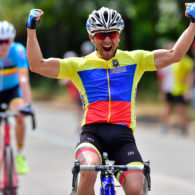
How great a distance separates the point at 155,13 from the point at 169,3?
11.4ft

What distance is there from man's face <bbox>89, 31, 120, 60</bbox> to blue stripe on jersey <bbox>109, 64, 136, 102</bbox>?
5.9 inches

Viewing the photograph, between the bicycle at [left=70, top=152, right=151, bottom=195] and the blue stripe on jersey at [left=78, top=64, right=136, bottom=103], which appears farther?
the blue stripe on jersey at [left=78, top=64, right=136, bottom=103]

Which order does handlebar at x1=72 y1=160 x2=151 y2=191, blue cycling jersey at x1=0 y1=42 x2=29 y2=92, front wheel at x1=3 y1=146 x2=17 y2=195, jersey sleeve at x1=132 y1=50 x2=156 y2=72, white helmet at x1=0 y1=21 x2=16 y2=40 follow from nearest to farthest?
handlebar at x1=72 y1=160 x2=151 y2=191, jersey sleeve at x1=132 y1=50 x2=156 y2=72, front wheel at x1=3 y1=146 x2=17 y2=195, white helmet at x1=0 y1=21 x2=16 y2=40, blue cycling jersey at x1=0 y1=42 x2=29 y2=92

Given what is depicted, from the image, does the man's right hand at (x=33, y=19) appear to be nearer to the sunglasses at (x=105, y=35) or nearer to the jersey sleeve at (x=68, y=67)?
the jersey sleeve at (x=68, y=67)

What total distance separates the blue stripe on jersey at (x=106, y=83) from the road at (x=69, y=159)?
129 inches

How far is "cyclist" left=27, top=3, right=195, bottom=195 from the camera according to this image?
4777 mm

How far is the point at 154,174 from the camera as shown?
30.9 feet

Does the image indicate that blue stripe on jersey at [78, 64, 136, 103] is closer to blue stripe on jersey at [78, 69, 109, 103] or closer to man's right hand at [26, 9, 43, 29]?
blue stripe on jersey at [78, 69, 109, 103]

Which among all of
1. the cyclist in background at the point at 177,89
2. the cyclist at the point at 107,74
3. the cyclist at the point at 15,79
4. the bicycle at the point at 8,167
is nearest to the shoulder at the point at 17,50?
the cyclist at the point at 15,79

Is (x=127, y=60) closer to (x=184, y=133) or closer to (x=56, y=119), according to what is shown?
(x=184, y=133)

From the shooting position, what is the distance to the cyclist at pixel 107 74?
4.78 m

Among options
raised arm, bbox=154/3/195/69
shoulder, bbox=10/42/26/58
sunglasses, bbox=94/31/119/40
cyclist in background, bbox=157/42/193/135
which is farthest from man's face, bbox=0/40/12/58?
cyclist in background, bbox=157/42/193/135

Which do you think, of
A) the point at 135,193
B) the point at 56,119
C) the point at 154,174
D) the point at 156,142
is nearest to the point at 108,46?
the point at 135,193

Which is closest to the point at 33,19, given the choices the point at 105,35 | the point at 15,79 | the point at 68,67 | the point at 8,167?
the point at 68,67
